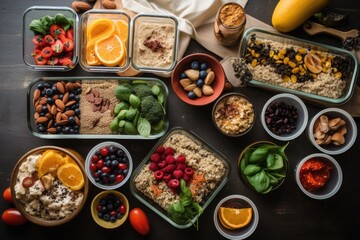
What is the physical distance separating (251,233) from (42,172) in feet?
3.29

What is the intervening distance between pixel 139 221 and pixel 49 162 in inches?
19.5

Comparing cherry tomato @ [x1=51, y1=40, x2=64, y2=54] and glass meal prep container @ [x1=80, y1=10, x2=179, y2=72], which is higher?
glass meal prep container @ [x1=80, y1=10, x2=179, y2=72]

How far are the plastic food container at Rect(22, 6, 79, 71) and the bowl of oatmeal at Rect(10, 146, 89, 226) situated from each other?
417 millimetres

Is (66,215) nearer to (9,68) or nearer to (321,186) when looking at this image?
(9,68)

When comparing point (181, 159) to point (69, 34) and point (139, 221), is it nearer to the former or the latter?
point (139, 221)

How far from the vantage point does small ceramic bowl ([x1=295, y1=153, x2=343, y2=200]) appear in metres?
1.72

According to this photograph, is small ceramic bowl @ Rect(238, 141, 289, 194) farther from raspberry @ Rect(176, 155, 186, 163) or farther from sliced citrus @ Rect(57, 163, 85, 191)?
sliced citrus @ Rect(57, 163, 85, 191)

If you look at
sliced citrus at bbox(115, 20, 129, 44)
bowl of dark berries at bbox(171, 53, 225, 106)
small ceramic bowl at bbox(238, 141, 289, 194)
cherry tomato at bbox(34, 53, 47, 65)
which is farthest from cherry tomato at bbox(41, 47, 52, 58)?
small ceramic bowl at bbox(238, 141, 289, 194)

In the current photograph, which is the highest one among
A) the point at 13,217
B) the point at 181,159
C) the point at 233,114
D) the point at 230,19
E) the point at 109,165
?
the point at 230,19

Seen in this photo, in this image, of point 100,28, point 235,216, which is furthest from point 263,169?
point 100,28

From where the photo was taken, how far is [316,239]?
1.78m

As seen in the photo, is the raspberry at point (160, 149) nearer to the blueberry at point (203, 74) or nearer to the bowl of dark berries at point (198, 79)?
the bowl of dark berries at point (198, 79)

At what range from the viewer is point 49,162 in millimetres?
1582

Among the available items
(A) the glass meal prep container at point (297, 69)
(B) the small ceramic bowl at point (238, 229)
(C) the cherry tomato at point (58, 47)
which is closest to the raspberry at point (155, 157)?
(B) the small ceramic bowl at point (238, 229)
